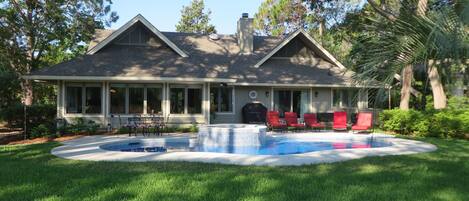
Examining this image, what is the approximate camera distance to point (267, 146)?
15.6 m

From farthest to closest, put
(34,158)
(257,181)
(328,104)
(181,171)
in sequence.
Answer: (328,104), (34,158), (181,171), (257,181)

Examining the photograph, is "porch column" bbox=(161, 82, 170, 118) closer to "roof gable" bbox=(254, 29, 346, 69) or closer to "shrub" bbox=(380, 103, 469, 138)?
"roof gable" bbox=(254, 29, 346, 69)

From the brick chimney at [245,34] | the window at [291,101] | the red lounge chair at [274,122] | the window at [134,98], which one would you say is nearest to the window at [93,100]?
the window at [134,98]

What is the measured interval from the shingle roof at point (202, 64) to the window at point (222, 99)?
95 centimetres

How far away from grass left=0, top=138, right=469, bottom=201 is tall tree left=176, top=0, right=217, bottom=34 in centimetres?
5181

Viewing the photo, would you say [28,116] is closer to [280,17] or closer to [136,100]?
[136,100]

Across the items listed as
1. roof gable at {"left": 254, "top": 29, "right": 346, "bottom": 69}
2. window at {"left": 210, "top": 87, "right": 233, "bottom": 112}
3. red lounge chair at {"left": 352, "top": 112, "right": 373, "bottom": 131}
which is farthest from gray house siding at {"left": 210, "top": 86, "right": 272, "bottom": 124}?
red lounge chair at {"left": 352, "top": 112, "right": 373, "bottom": 131}

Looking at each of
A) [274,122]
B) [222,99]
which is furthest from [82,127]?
[274,122]

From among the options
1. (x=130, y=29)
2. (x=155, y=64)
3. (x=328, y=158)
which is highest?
(x=130, y=29)

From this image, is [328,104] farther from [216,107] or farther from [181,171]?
[181,171]

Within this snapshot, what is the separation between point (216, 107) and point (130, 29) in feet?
21.2

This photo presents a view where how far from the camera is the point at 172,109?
21.1 metres

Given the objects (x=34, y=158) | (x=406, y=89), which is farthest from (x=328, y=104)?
(x=34, y=158)

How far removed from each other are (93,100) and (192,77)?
16.2ft
